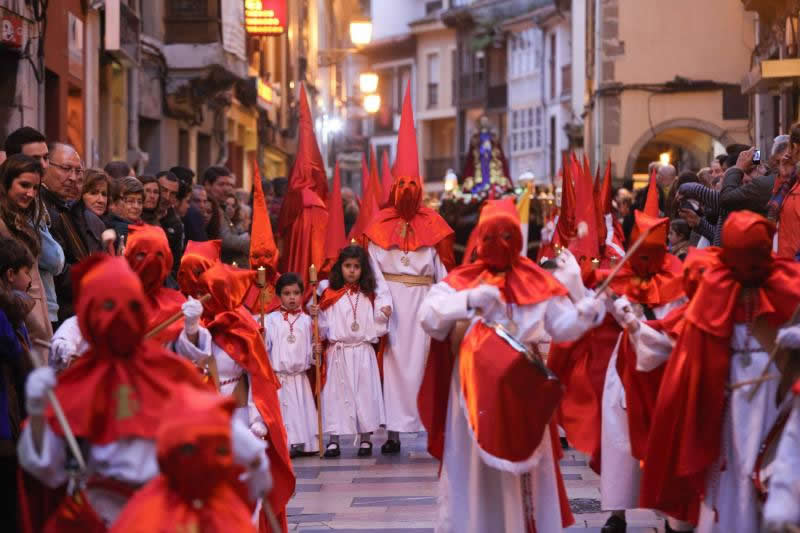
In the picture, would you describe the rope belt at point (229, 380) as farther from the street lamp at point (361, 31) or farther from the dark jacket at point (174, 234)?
the street lamp at point (361, 31)

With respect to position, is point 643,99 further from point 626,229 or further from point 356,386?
point 356,386

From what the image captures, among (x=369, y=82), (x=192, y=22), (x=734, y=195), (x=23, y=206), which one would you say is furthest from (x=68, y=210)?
(x=369, y=82)

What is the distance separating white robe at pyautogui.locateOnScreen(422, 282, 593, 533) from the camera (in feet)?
26.4

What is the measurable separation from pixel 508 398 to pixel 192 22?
21.6 m

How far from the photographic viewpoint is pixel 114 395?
20.4 ft

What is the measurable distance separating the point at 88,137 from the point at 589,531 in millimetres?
12830

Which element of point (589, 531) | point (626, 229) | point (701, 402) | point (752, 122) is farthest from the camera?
point (752, 122)

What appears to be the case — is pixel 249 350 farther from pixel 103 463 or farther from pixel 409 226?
pixel 409 226

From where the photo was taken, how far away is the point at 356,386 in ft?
44.2

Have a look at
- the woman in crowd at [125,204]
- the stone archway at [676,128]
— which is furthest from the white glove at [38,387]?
the stone archway at [676,128]

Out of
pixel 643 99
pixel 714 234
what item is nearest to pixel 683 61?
pixel 643 99

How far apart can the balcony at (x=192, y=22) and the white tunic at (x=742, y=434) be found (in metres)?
21.7

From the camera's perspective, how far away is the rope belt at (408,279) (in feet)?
45.0

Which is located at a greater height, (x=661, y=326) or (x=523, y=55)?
(x=523, y=55)
